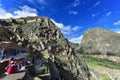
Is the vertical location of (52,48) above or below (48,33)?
below

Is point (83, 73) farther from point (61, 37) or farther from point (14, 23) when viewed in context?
point (14, 23)

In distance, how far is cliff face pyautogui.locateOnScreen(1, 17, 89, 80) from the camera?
170 ft

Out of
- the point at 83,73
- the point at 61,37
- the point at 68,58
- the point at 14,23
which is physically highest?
the point at 14,23

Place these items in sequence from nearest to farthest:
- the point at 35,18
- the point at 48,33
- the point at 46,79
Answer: the point at 46,79 → the point at 48,33 → the point at 35,18

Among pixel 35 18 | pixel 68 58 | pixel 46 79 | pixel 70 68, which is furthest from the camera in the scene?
pixel 35 18

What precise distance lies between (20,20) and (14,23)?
8.33 ft

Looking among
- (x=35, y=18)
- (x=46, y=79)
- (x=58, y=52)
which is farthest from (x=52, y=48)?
(x=46, y=79)

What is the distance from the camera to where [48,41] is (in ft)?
195

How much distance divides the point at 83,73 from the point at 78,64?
9.48 feet

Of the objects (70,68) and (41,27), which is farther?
(41,27)

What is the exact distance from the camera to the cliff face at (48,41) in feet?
170

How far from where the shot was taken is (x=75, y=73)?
52406mm

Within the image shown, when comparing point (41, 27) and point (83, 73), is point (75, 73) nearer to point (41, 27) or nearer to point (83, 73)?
point (83, 73)

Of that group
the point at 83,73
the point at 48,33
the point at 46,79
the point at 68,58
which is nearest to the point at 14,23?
the point at 48,33
